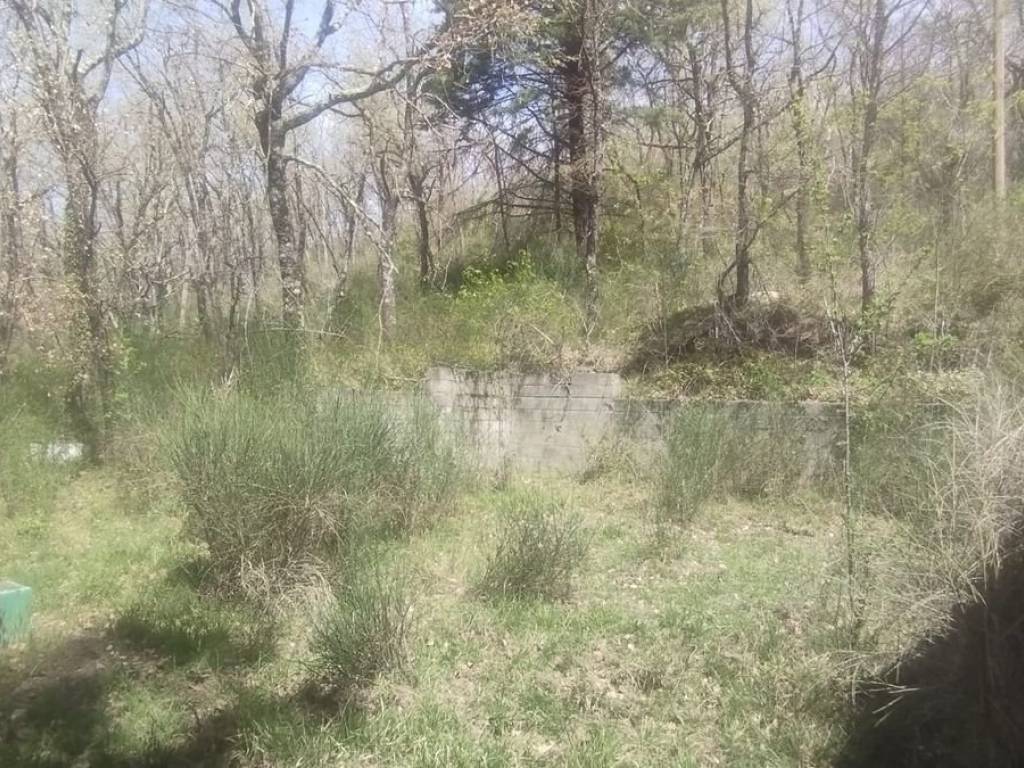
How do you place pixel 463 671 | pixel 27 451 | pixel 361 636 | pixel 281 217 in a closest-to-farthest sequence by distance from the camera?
1. pixel 361 636
2. pixel 463 671
3. pixel 27 451
4. pixel 281 217

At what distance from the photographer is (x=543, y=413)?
8.73m

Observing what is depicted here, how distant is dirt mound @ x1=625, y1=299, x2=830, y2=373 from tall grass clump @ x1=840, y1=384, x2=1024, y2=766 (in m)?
5.15

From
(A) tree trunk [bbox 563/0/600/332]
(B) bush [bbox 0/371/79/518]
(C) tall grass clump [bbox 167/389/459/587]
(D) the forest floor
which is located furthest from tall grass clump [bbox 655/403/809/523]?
(B) bush [bbox 0/371/79/518]

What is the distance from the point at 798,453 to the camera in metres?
7.14

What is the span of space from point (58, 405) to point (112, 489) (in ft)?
6.12

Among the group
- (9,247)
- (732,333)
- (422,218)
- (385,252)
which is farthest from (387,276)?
(9,247)

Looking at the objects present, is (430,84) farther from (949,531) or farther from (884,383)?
(949,531)

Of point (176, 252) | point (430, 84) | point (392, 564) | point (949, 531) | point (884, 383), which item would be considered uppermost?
point (430, 84)

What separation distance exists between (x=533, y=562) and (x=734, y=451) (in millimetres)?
3120

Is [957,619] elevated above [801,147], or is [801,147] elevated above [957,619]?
[801,147]

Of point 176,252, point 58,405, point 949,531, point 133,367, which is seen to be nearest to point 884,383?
point 949,531

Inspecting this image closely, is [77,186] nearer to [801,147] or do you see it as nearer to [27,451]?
[27,451]

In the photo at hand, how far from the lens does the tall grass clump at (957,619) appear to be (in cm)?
287

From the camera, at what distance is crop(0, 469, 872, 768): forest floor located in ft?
Answer: 11.0
